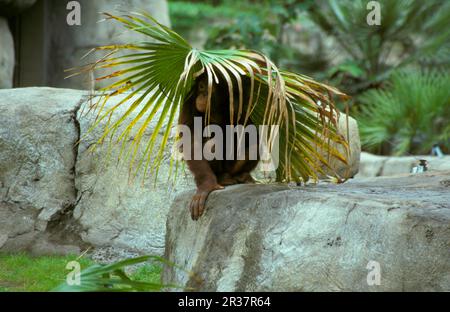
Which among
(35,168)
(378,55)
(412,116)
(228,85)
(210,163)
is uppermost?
(378,55)

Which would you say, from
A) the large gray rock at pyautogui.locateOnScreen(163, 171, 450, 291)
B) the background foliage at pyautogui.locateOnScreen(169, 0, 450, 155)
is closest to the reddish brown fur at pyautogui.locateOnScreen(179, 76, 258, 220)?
the large gray rock at pyautogui.locateOnScreen(163, 171, 450, 291)

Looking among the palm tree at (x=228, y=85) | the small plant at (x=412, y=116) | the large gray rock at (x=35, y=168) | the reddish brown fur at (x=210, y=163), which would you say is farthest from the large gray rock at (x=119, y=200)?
the small plant at (x=412, y=116)

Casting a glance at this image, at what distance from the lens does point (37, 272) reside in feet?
17.0

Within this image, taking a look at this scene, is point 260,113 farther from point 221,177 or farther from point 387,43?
point 387,43

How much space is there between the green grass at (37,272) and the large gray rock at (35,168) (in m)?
0.33

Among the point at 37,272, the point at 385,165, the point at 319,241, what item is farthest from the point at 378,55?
the point at 319,241

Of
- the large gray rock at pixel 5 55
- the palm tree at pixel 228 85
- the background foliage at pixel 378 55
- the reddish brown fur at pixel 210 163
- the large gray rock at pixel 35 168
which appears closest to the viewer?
the palm tree at pixel 228 85

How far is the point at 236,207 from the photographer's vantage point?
4055mm

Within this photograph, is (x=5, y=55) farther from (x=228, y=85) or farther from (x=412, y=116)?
(x=412, y=116)

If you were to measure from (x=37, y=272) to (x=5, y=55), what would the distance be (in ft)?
13.9

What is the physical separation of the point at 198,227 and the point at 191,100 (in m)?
1.02

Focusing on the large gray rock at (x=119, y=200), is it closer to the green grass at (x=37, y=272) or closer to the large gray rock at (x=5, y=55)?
the green grass at (x=37, y=272)

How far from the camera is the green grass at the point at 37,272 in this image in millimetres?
4797

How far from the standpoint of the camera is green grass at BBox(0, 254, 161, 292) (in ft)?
15.7
